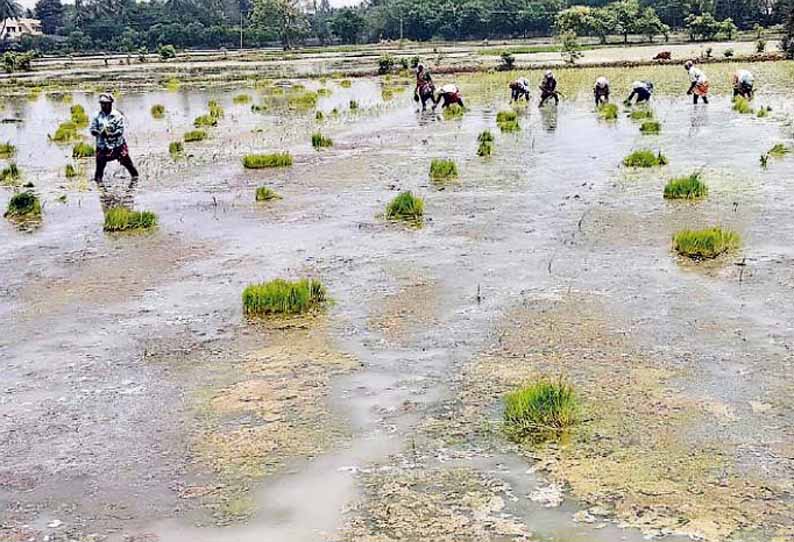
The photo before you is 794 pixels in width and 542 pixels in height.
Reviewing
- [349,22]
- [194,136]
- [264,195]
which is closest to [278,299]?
[264,195]

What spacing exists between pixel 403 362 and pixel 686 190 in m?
6.62

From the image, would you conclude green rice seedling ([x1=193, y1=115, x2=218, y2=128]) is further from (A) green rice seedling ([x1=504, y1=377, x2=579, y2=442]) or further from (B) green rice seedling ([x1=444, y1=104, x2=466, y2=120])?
Answer: (A) green rice seedling ([x1=504, y1=377, x2=579, y2=442])

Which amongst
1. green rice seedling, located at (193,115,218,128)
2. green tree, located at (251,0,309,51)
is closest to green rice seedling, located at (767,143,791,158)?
green rice seedling, located at (193,115,218,128)

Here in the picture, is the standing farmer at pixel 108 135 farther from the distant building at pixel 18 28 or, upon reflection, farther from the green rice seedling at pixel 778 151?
the distant building at pixel 18 28

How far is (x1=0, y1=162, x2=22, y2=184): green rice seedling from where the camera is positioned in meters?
15.5

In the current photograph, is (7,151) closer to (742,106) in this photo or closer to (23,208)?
(23,208)

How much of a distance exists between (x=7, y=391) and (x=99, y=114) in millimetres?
9071

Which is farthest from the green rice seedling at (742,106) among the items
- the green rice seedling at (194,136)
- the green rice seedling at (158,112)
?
the green rice seedling at (158,112)

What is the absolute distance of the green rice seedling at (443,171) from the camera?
14.0 meters

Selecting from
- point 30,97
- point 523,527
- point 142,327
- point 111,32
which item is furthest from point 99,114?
point 111,32

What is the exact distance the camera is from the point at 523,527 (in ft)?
13.7

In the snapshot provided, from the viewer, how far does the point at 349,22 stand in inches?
3684

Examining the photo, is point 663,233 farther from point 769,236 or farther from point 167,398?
point 167,398

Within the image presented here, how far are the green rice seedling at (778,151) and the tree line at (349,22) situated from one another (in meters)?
57.9
